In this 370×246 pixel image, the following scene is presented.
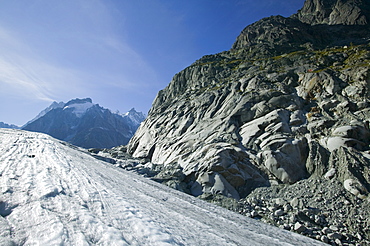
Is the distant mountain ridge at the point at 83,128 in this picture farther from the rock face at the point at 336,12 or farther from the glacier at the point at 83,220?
the rock face at the point at 336,12

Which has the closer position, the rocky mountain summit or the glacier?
the glacier

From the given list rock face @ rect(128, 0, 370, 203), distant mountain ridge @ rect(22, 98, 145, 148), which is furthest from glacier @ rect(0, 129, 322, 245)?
distant mountain ridge @ rect(22, 98, 145, 148)

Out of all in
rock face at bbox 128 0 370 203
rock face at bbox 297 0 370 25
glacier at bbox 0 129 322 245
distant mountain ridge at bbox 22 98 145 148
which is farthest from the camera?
distant mountain ridge at bbox 22 98 145 148

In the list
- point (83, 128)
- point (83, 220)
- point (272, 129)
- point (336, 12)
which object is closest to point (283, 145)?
point (272, 129)

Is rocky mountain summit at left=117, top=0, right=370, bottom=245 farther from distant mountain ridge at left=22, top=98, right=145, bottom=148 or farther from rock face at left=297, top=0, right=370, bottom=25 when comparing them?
distant mountain ridge at left=22, top=98, right=145, bottom=148

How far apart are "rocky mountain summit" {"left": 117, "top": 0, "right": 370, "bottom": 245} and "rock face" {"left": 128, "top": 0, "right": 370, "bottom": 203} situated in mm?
100

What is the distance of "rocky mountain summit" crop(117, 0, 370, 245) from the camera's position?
44.8 feet

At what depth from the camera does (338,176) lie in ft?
51.4

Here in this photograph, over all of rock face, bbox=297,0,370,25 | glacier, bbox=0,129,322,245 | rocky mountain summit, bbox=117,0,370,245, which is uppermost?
rock face, bbox=297,0,370,25

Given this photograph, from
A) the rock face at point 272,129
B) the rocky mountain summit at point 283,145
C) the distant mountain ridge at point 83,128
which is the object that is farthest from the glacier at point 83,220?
the distant mountain ridge at point 83,128

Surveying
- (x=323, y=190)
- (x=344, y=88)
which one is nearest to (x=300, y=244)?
(x=323, y=190)

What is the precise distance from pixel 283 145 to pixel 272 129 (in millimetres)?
3153

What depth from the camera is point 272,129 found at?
23047mm

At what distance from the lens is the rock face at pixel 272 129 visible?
1814 cm
